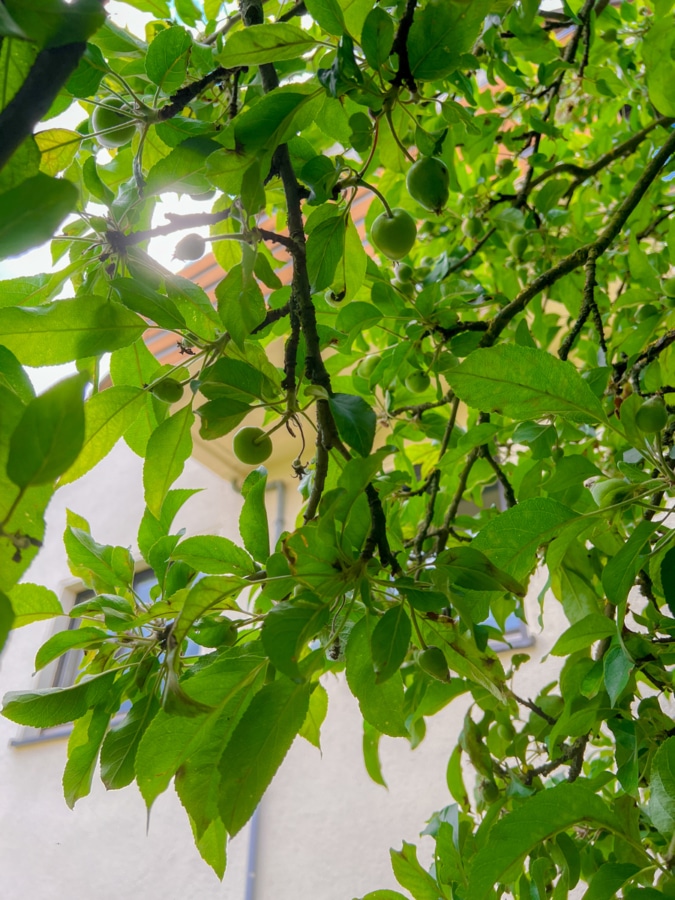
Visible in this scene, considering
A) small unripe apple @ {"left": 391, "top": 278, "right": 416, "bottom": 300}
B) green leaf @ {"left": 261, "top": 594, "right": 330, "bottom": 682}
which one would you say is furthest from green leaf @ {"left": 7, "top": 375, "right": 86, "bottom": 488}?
small unripe apple @ {"left": 391, "top": 278, "right": 416, "bottom": 300}

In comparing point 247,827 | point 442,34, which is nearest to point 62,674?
point 247,827

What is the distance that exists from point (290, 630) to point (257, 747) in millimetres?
87

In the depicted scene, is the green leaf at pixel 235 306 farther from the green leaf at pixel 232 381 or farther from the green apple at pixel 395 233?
the green apple at pixel 395 233

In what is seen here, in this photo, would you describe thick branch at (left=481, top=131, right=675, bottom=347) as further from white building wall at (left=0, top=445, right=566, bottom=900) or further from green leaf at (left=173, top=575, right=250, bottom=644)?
white building wall at (left=0, top=445, right=566, bottom=900)

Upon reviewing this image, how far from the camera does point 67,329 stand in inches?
19.0

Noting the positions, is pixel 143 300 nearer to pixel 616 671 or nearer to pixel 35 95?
pixel 35 95

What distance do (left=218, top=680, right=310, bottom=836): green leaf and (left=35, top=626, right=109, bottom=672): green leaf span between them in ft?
0.72

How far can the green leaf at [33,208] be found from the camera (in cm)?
23

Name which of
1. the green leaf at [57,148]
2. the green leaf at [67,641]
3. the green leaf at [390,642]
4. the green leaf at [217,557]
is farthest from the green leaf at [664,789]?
the green leaf at [57,148]

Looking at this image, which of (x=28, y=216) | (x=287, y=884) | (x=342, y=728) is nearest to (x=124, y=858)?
(x=287, y=884)

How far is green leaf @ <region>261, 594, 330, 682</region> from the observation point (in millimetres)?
383

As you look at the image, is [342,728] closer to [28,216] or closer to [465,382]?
[465,382]

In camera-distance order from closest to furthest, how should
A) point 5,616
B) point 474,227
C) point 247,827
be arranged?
point 5,616, point 474,227, point 247,827

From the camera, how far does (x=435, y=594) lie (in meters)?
0.47
